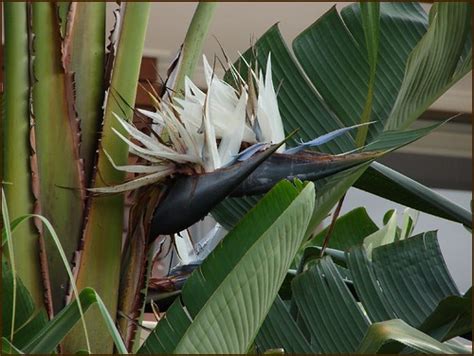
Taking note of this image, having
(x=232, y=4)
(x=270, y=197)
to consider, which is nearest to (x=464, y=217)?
(x=270, y=197)

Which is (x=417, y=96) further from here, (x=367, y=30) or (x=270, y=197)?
(x=270, y=197)

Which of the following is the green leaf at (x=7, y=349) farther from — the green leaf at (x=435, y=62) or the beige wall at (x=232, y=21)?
A: the beige wall at (x=232, y=21)

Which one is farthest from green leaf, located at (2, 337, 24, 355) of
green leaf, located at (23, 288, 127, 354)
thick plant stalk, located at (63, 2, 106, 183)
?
thick plant stalk, located at (63, 2, 106, 183)

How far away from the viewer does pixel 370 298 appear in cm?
52

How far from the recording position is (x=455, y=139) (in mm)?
2836

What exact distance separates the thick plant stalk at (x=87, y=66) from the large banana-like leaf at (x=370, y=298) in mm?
148

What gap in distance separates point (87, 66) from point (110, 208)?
0.08 meters

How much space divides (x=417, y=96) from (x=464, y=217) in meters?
0.08

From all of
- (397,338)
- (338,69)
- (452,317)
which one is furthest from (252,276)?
(338,69)

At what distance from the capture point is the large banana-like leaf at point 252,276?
1.09 feet

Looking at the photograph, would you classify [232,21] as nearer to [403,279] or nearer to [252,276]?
[403,279]

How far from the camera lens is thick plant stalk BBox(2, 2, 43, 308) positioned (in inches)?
16.9

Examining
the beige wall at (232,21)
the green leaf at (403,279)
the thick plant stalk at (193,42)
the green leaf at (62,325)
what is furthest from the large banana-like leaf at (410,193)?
the beige wall at (232,21)

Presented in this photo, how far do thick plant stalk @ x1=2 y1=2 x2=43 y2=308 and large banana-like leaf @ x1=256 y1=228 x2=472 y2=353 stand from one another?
155 millimetres
